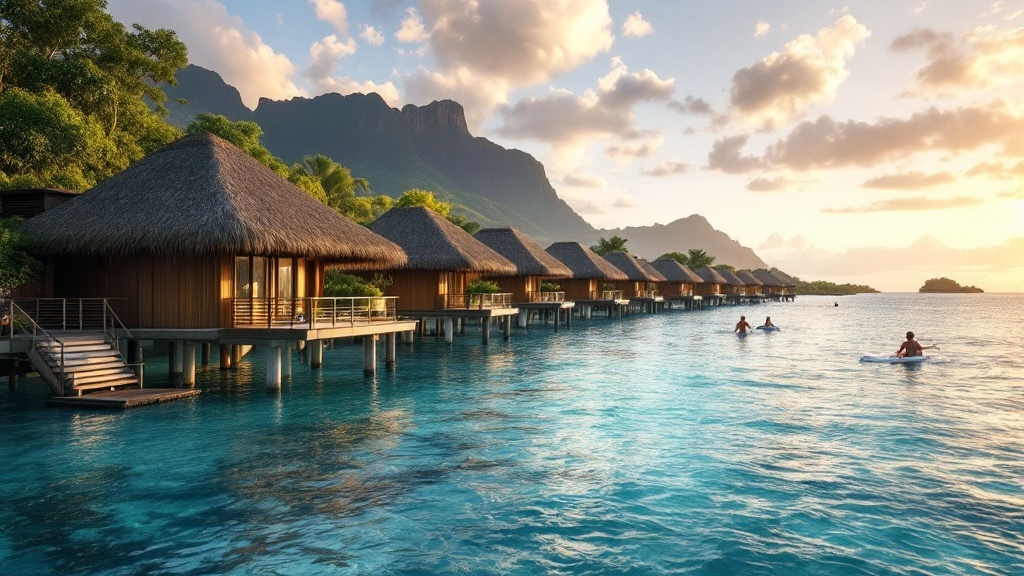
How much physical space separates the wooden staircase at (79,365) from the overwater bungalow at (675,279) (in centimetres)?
6376

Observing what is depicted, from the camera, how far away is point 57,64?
29.7m

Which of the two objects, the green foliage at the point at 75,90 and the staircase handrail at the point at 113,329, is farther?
the green foliage at the point at 75,90

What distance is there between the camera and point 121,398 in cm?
1411

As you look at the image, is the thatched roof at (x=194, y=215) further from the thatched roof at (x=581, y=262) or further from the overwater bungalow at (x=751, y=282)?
the overwater bungalow at (x=751, y=282)

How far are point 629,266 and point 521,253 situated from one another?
78.5 ft

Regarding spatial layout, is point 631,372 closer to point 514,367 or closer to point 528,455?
point 514,367

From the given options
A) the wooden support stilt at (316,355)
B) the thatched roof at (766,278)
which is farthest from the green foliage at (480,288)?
the thatched roof at (766,278)

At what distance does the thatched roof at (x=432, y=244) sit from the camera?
28.7m

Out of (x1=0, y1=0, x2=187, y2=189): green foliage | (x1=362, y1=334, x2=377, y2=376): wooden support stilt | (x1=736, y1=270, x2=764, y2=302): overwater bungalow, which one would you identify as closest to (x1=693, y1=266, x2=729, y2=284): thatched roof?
(x1=736, y1=270, x2=764, y2=302): overwater bungalow

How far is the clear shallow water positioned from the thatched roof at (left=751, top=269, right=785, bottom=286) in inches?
3975

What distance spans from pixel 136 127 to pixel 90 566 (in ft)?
113

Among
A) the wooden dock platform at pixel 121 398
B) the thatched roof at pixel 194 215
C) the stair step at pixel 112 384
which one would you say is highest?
the thatched roof at pixel 194 215

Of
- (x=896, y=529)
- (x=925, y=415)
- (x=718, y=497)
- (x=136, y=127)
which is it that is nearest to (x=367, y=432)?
(x=718, y=497)

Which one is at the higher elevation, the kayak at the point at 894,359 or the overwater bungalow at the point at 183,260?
the overwater bungalow at the point at 183,260
